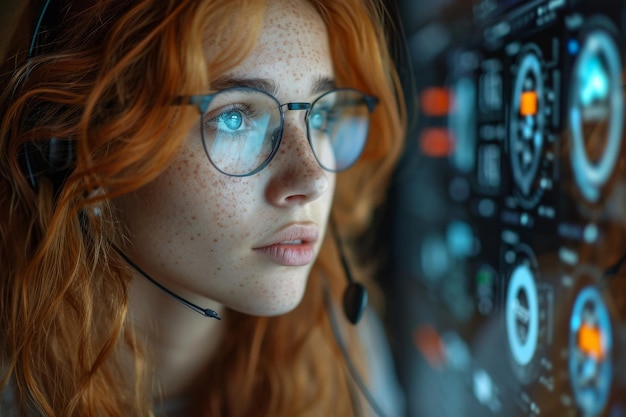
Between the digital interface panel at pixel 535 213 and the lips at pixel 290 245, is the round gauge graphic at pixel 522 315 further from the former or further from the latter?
the lips at pixel 290 245

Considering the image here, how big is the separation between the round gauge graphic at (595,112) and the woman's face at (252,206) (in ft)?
→ 0.89

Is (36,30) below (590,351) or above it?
above

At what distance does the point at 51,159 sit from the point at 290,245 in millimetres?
290

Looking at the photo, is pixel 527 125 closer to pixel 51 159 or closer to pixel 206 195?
pixel 206 195

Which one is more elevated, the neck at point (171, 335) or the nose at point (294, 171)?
the nose at point (294, 171)

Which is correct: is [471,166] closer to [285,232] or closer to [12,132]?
[285,232]

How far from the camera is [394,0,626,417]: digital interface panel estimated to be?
1.88ft

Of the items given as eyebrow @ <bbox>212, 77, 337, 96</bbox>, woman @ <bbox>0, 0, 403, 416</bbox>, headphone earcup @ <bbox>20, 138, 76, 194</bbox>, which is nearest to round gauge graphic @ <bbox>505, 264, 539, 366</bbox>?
woman @ <bbox>0, 0, 403, 416</bbox>

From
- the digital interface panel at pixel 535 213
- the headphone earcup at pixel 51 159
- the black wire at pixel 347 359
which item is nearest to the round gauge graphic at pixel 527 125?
the digital interface panel at pixel 535 213

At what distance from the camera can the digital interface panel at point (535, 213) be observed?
574 mm

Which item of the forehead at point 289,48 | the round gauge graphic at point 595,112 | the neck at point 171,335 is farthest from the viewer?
the neck at point 171,335

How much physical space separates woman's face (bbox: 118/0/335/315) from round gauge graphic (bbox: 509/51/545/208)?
9.0 inches

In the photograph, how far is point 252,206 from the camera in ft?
2.24

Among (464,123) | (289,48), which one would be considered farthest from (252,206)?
(464,123)
